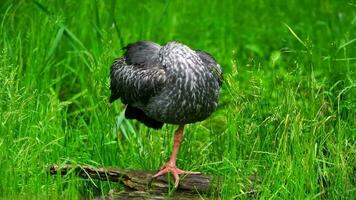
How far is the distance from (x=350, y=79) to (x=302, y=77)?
1.69 ft

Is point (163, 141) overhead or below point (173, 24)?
below

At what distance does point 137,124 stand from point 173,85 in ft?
6.57

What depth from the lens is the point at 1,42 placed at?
7.71 m

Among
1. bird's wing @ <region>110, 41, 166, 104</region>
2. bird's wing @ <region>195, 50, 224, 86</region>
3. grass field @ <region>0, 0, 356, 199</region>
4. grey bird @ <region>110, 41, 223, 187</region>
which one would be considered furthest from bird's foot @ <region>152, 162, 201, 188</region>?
bird's wing @ <region>195, 50, 224, 86</region>

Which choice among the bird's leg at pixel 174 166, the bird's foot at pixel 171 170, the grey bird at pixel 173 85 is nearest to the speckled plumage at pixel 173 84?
the grey bird at pixel 173 85

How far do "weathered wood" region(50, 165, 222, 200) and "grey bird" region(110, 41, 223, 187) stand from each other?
0.07m

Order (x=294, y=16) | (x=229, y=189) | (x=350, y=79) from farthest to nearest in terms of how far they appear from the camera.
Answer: (x=294, y=16), (x=350, y=79), (x=229, y=189)

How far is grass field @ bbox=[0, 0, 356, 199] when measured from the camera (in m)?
5.84

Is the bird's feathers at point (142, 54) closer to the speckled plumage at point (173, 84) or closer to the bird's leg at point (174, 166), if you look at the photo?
the speckled plumage at point (173, 84)

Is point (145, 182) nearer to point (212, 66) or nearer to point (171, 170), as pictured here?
point (171, 170)

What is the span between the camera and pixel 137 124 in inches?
309

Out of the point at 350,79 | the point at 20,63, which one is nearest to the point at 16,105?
the point at 20,63

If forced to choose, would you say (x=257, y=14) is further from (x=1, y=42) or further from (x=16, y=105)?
(x=16, y=105)

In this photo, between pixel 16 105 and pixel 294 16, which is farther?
pixel 294 16
